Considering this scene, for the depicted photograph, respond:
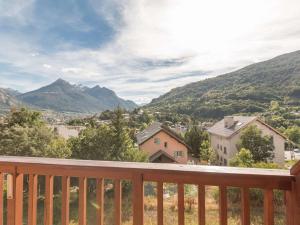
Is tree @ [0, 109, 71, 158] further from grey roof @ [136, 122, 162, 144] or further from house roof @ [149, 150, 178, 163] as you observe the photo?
house roof @ [149, 150, 178, 163]

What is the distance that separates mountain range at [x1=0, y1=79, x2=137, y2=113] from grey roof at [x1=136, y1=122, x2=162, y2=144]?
1.35 m

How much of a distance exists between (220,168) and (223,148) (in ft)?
8.45

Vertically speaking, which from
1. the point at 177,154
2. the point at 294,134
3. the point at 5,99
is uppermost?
the point at 5,99

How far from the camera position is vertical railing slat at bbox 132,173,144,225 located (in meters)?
1.18

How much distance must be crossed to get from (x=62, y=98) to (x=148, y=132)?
10.8 feet

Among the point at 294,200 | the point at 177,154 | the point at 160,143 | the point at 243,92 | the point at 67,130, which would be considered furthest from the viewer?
the point at 67,130

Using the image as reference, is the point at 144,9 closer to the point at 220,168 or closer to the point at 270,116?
the point at 270,116

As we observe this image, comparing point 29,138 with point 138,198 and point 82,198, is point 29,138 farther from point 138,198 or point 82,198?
point 138,198

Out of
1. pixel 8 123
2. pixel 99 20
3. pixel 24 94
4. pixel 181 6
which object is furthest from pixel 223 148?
pixel 8 123

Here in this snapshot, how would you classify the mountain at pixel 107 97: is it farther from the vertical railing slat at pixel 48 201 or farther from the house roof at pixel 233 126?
the vertical railing slat at pixel 48 201

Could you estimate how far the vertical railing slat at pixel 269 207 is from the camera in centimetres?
106

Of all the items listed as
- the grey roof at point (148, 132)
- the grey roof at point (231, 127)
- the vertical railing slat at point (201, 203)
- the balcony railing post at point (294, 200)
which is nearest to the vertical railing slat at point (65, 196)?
the vertical railing slat at point (201, 203)

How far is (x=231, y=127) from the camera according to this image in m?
3.22

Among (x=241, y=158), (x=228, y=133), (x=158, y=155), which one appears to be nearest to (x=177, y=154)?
(x=158, y=155)
